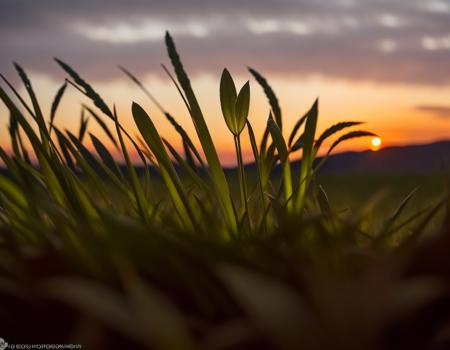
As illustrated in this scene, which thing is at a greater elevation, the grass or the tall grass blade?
the tall grass blade

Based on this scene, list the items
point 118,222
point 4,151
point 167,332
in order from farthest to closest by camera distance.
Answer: point 4,151 → point 118,222 → point 167,332

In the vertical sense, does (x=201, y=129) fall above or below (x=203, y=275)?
above

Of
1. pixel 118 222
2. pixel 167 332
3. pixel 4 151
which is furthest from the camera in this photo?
pixel 4 151

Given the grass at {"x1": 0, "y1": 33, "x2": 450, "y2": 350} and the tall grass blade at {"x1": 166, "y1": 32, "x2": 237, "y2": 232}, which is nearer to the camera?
the grass at {"x1": 0, "y1": 33, "x2": 450, "y2": 350}

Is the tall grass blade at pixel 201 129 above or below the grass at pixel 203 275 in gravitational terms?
above

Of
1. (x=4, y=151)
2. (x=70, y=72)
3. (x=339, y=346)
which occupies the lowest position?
(x=339, y=346)

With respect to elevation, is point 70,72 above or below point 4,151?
above

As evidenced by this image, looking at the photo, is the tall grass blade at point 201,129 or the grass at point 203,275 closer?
the grass at point 203,275

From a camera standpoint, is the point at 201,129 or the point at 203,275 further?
the point at 201,129

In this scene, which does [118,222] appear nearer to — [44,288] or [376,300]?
[44,288]

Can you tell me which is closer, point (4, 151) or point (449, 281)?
point (449, 281)

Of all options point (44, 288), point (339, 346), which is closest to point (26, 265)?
point (44, 288)
